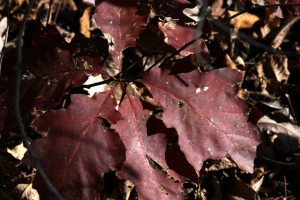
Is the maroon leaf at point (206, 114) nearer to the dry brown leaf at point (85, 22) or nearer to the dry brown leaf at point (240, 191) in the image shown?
the dry brown leaf at point (240, 191)

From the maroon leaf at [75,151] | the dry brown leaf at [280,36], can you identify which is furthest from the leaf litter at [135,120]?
the dry brown leaf at [280,36]

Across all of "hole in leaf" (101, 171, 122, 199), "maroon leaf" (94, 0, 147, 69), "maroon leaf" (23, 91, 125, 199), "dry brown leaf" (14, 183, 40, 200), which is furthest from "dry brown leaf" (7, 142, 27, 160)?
"maroon leaf" (94, 0, 147, 69)

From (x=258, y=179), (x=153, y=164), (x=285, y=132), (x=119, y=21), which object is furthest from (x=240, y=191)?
(x=119, y=21)

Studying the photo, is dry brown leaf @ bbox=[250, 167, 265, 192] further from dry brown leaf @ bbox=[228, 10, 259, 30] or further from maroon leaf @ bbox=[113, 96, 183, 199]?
dry brown leaf @ bbox=[228, 10, 259, 30]

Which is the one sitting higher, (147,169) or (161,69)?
(161,69)

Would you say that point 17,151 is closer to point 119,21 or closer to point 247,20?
point 119,21

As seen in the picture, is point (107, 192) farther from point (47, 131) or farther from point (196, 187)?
point (47, 131)

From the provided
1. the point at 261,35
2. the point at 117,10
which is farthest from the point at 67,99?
the point at 261,35
